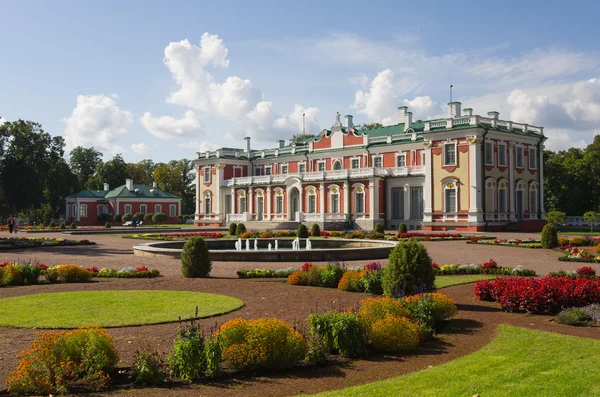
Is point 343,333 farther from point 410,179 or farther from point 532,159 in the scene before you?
point 532,159

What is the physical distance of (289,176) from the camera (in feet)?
181

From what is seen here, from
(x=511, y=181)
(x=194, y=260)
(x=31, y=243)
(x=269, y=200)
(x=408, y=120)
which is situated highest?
(x=408, y=120)

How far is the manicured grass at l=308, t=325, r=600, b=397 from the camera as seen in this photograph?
5977mm

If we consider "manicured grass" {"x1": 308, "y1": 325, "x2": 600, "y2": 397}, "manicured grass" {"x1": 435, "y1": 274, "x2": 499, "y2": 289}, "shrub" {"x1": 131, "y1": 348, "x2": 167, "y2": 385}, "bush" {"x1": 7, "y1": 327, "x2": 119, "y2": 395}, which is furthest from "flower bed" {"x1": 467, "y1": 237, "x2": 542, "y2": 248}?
"bush" {"x1": 7, "y1": 327, "x2": 119, "y2": 395}

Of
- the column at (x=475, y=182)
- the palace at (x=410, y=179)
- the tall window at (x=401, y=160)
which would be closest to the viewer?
the column at (x=475, y=182)

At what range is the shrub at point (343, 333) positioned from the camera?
7.73 m

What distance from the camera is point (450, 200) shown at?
1742 inches

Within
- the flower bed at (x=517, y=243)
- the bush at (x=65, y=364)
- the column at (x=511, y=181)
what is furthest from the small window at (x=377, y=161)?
the bush at (x=65, y=364)

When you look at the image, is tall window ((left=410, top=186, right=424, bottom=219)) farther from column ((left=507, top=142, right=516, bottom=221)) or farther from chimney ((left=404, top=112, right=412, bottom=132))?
chimney ((left=404, top=112, right=412, bottom=132))

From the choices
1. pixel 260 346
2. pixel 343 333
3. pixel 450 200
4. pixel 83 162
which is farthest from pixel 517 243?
pixel 83 162

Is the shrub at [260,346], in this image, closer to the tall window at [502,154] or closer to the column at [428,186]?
the column at [428,186]

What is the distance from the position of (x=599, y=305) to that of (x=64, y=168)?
255 feet

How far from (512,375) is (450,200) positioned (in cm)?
3894

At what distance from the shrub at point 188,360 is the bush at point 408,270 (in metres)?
A: 5.13
